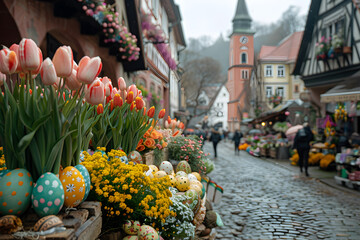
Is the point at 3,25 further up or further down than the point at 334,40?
further down

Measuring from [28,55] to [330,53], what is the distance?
14.3 m

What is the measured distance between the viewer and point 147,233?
2744mm

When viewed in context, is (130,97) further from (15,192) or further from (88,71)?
(15,192)

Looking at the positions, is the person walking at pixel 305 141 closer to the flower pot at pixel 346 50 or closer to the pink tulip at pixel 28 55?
the flower pot at pixel 346 50

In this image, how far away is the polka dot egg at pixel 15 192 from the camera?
184 centimetres

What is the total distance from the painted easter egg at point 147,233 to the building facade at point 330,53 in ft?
29.2

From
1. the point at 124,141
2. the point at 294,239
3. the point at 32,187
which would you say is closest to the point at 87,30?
the point at 124,141

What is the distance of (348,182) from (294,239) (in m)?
5.12

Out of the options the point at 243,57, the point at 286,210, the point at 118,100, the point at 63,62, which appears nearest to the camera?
the point at 63,62

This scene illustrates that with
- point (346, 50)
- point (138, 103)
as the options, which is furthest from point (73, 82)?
point (346, 50)

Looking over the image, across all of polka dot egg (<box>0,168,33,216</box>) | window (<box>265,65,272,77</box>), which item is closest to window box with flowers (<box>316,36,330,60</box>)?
polka dot egg (<box>0,168,33,216</box>)

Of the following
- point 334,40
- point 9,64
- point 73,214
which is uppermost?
point 334,40

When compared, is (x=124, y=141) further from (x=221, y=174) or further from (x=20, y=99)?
(x=221, y=174)

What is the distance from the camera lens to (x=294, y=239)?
4973 mm
